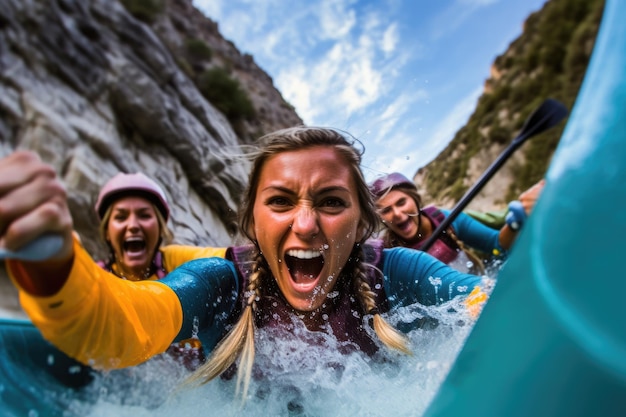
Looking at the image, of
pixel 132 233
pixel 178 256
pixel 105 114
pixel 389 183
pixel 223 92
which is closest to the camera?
pixel 389 183

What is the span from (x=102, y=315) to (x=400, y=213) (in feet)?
8.63

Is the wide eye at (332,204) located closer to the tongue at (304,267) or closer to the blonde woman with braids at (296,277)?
the blonde woman with braids at (296,277)

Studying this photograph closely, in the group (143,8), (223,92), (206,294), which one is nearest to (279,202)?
(206,294)

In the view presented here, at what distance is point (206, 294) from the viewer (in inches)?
59.8

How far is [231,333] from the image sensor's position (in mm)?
1561

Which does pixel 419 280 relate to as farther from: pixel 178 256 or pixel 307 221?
pixel 178 256

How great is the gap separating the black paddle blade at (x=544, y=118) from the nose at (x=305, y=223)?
2555mm

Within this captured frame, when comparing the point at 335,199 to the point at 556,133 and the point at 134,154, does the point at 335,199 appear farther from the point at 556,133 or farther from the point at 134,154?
the point at 556,133

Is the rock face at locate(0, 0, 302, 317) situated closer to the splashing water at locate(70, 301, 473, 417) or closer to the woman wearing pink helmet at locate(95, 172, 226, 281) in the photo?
the woman wearing pink helmet at locate(95, 172, 226, 281)

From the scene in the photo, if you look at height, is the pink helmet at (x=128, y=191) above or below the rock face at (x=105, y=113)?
above

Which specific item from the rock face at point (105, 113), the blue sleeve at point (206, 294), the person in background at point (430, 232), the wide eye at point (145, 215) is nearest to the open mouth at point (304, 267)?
the blue sleeve at point (206, 294)

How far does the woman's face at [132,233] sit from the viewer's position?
310 cm

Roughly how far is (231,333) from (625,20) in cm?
145

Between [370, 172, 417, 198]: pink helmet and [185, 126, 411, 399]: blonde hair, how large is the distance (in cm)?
32
